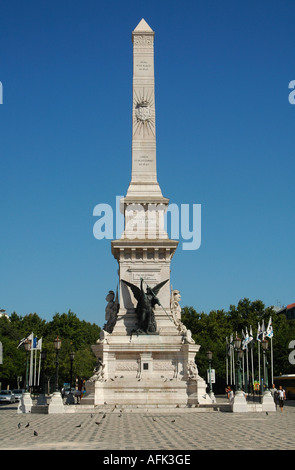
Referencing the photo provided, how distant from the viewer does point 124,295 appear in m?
35.6

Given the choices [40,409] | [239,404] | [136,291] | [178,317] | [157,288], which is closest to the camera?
[239,404]

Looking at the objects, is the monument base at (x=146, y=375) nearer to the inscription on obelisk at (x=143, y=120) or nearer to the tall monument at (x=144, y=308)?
the tall monument at (x=144, y=308)

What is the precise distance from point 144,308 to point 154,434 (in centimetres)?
1628

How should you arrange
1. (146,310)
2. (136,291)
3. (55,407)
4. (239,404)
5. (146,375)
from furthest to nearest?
→ 1. (136,291)
2. (146,310)
3. (146,375)
4. (55,407)
5. (239,404)

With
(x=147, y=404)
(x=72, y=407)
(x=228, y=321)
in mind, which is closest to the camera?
(x=72, y=407)

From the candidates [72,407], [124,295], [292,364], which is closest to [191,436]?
[72,407]

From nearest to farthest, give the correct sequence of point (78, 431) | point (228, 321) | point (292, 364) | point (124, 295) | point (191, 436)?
1. point (191, 436)
2. point (78, 431)
3. point (124, 295)
4. point (292, 364)
5. point (228, 321)

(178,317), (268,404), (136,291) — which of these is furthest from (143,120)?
(268,404)

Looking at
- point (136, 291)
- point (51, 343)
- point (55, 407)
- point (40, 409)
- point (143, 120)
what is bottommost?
point (40, 409)

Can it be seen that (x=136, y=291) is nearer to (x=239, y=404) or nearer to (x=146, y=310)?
(x=146, y=310)

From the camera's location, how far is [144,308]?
34.1 m

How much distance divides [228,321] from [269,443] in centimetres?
6691

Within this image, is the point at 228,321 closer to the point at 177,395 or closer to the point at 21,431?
the point at 177,395

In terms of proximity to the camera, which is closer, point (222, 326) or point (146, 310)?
point (146, 310)
